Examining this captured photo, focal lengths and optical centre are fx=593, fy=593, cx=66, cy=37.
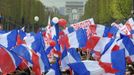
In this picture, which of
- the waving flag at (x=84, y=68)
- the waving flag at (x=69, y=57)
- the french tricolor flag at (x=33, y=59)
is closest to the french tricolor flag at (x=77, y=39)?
the waving flag at (x=69, y=57)

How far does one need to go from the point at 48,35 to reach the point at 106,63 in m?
10.5

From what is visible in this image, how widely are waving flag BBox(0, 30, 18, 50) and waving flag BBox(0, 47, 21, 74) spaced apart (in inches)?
127

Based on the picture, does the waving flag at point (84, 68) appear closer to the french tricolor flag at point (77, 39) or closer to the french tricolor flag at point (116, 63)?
the french tricolor flag at point (116, 63)

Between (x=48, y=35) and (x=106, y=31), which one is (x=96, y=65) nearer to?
(x=48, y=35)

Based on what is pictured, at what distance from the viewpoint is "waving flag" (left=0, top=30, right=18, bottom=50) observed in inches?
529

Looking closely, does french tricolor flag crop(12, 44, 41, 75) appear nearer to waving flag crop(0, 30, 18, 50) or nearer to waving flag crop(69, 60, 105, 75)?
waving flag crop(69, 60, 105, 75)

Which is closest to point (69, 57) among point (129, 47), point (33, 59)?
point (33, 59)

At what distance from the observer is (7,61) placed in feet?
31.3

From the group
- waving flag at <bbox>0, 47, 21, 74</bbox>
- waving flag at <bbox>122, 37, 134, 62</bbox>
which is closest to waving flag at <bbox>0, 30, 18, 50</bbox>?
waving flag at <bbox>122, 37, 134, 62</bbox>

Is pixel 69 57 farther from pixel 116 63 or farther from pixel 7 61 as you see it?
pixel 7 61

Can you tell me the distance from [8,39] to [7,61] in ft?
14.6

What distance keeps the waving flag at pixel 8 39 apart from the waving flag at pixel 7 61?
127 inches

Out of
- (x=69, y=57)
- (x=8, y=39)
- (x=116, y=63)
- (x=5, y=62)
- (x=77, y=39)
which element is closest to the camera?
(x=5, y=62)

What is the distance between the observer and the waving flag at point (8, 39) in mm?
13445
